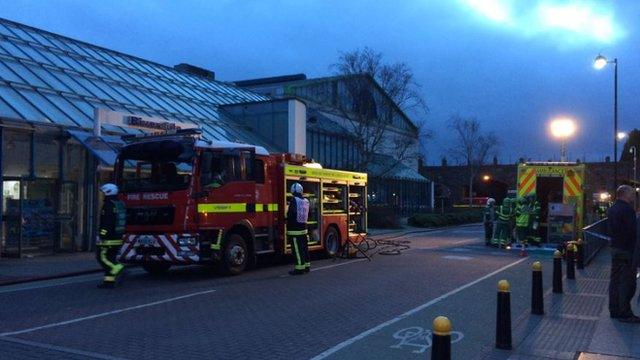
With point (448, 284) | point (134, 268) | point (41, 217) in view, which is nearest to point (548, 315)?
point (448, 284)

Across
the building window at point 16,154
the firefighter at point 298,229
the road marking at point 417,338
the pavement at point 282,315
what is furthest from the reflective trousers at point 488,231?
the building window at point 16,154

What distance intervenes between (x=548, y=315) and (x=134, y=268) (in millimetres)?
10589

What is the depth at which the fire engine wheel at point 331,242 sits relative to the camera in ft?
57.6

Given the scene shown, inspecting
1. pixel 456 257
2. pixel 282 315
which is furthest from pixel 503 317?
pixel 456 257

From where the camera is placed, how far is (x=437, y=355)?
4824 mm

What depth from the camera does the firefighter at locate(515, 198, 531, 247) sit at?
65.5 feet

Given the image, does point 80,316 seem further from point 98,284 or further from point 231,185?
point 231,185

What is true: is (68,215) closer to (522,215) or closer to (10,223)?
(10,223)

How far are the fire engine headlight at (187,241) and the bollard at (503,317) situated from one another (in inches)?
287

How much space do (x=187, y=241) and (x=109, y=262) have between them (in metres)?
1.67

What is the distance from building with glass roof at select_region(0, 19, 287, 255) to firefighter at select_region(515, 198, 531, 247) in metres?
12.5

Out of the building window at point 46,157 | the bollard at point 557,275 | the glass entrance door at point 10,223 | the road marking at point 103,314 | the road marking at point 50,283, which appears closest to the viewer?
the road marking at point 103,314

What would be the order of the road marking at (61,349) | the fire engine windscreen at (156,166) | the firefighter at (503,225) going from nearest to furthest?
the road marking at (61,349)
the fire engine windscreen at (156,166)
the firefighter at (503,225)

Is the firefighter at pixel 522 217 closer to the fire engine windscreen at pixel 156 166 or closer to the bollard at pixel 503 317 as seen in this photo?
the fire engine windscreen at pixel 156 166
